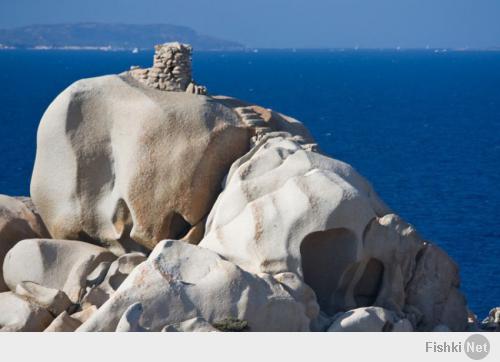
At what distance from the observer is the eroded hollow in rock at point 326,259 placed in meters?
27.8

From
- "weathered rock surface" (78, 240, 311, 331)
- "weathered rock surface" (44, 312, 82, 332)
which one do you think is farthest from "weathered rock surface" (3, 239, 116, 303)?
"weathered rock surface" (78, 240, 311, 331)

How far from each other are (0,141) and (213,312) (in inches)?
2415

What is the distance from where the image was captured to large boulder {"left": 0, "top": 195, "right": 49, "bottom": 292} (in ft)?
103

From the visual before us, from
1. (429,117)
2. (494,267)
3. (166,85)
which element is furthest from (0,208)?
(429,117)

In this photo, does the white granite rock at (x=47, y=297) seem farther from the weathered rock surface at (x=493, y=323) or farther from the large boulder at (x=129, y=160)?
the weathered rock surface at (x=493, y=323)

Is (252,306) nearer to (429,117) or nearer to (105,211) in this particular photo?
(105,211)

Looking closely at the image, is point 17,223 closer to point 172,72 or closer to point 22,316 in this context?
point 172,72

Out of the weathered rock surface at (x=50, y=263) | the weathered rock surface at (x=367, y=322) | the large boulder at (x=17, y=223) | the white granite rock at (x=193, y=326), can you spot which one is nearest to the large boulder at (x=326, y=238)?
the weathered rock surface at (x=367, y=322)

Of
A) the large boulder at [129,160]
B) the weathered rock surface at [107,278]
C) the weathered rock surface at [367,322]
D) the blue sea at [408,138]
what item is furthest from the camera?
the blue sea at [408,138]

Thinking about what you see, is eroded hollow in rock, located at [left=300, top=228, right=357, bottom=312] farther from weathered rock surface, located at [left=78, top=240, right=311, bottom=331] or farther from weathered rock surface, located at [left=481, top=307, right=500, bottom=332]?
weathered rock surface, located at [left=481, top=307, right=500, bottom=332]

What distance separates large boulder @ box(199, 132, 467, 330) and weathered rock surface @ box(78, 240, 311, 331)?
1357 millimetres

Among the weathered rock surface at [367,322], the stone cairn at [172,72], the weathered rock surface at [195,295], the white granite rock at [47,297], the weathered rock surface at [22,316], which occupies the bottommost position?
the weathered rock surface at [22,316]

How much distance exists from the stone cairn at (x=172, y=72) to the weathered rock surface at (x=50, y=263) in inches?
188

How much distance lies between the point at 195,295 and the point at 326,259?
469cm
